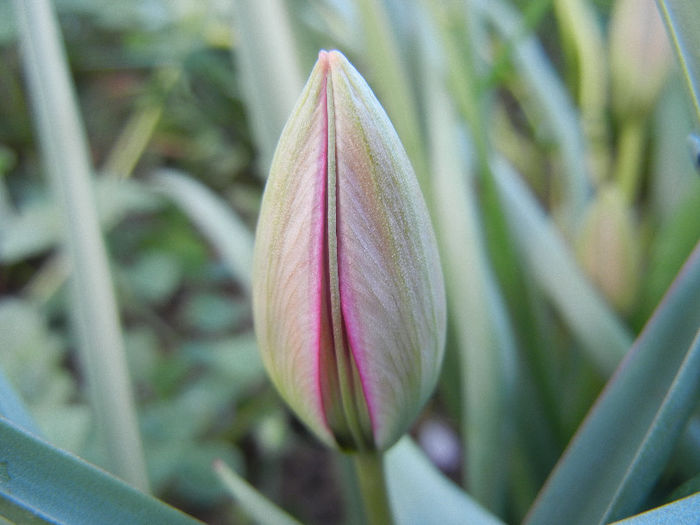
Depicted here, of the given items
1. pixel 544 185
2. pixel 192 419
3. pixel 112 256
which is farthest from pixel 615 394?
pixel 112 256

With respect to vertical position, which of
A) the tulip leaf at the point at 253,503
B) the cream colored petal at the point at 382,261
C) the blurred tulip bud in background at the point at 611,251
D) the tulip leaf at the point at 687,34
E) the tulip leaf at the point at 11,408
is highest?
the tulip leaf at the point at 687,34

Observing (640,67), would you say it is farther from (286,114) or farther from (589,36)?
(286,114)

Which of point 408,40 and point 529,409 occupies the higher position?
point 408,40

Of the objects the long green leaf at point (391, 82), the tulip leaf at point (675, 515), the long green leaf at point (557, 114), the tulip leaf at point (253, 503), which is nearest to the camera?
the tulip leaf at point (675, 515)

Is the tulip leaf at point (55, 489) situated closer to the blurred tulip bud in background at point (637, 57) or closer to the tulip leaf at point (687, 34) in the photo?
the tulip leaf at point (687, 34)

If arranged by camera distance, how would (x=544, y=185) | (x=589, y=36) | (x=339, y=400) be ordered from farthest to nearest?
(x=544, y=185) < (x=589, y=36) < (x=339, y=400)

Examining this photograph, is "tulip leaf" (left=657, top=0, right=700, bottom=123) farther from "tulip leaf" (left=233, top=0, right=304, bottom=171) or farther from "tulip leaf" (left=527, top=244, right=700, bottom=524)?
"tulip leaf" (left=233, top=0, right=304, bottom=171)

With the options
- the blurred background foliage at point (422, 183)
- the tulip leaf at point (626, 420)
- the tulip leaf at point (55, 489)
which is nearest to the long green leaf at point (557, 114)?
the blurred background foliage at point (422, 183)
